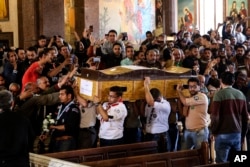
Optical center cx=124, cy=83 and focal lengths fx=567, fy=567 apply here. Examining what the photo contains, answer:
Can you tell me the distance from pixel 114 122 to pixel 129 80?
790 mm

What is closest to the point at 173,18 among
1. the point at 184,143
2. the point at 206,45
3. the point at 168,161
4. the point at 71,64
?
the point at 206,45

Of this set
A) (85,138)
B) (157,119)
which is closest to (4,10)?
(85,138)

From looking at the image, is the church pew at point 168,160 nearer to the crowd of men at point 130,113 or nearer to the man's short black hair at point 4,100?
the crowd of men at point 130,113

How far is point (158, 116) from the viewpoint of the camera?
8.01 metres

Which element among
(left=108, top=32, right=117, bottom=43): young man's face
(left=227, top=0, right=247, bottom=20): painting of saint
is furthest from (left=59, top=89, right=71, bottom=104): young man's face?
(left=227, top=0, right=247, bottom=20): painting of saint

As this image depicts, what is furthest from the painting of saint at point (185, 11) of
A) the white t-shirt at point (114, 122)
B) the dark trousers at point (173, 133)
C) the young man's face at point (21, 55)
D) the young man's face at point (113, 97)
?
the young man's face at point (113, 97)

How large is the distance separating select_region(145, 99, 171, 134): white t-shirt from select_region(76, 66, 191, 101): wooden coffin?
0.43 m

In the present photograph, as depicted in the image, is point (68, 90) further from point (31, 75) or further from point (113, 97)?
point (31, 75)

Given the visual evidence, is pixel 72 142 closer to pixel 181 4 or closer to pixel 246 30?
pixel 246 30

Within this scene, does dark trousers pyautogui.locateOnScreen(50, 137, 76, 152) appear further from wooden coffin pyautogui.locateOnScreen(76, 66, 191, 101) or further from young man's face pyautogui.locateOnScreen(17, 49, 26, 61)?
young man's face pyautogui.locateOnScreen(17, 49, 26, 61)

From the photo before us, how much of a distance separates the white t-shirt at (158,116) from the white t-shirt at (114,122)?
1.79 ft

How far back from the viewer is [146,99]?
729 cm

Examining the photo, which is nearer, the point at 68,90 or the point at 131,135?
the point at 68,90

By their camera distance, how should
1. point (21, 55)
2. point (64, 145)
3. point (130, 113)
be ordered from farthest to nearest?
point (21, 55) < point (130, 113) < point (64, 145)
